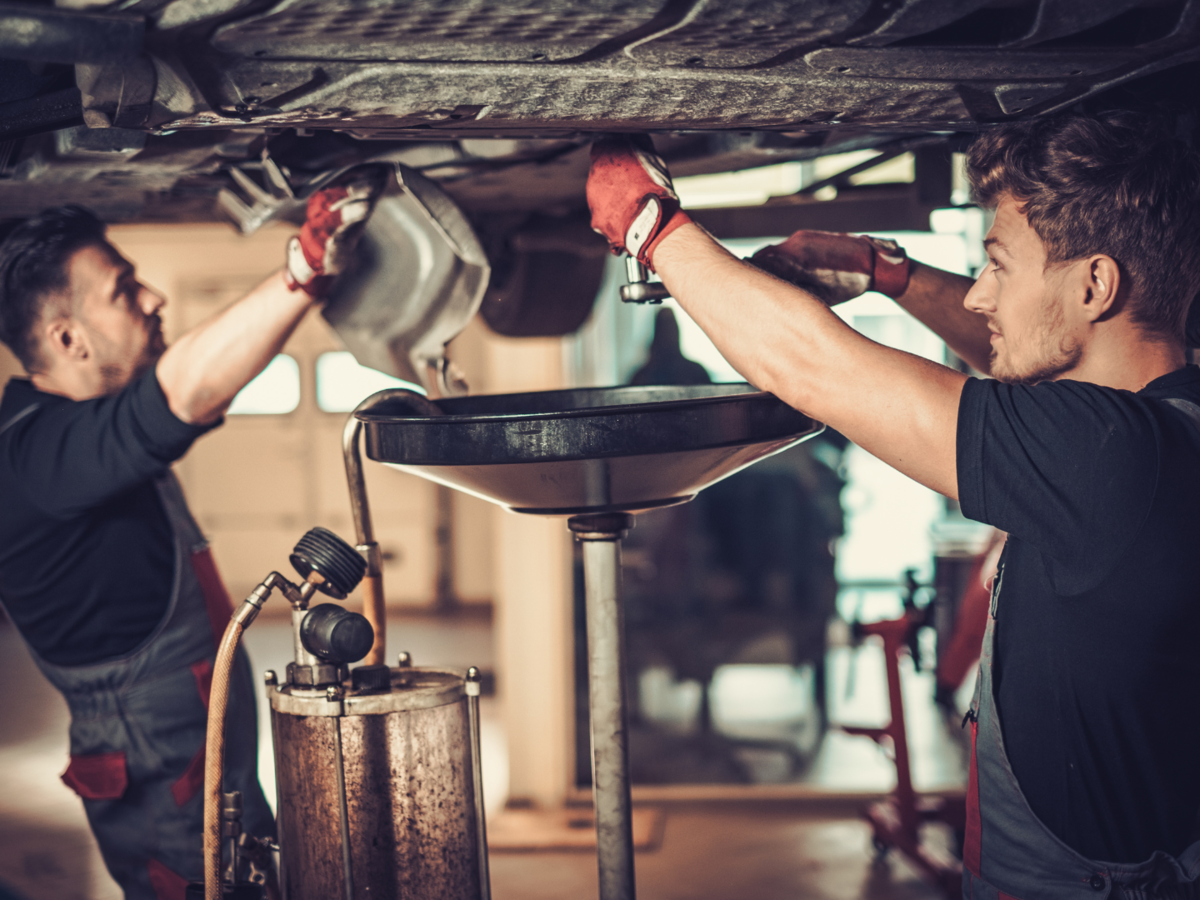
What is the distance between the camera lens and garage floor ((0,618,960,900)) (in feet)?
9.53

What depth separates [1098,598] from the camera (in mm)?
974

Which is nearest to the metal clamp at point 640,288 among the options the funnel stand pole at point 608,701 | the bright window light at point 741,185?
the funnel stand pole at point 608,701

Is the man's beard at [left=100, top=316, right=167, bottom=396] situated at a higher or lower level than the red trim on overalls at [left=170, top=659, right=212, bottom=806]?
higher

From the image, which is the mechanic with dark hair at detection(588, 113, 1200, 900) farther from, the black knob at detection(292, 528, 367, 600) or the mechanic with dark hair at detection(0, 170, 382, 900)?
the mechanic with dark hair at detection(0, 170, 382, 900)

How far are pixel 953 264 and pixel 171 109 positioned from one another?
3.57 metres

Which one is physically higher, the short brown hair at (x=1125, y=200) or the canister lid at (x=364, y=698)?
the short brown hair at (x=1125, y=200)

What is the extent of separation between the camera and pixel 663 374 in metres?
3.68

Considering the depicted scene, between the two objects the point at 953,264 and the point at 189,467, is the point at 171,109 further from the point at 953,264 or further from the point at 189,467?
the point at 189,467

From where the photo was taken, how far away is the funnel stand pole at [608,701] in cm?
116

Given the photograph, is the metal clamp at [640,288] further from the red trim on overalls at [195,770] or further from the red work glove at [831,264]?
the red trim on overalls at [195,770]

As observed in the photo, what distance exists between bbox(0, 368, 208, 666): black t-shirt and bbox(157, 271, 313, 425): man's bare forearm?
0.07 metres

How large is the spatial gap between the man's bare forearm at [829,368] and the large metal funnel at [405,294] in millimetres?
575

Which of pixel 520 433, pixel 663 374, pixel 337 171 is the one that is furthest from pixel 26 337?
pixel 663 374

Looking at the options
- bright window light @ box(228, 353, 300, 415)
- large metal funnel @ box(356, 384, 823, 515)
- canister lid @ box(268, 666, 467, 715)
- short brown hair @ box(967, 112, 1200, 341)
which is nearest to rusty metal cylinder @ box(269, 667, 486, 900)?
canister lid @ box(268, 666, 467, 715)
